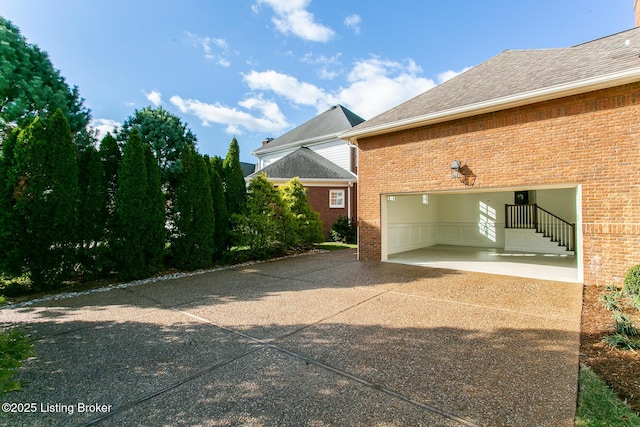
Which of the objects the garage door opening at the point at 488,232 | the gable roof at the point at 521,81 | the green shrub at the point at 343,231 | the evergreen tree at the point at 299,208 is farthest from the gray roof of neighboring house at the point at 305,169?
the gable roof at the point at 521,81

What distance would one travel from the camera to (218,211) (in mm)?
9695

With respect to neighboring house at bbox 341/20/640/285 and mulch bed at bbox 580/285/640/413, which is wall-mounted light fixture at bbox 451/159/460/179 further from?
mulch bed at bbox 580/285/640/413

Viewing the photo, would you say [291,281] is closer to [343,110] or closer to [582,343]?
[582,343]

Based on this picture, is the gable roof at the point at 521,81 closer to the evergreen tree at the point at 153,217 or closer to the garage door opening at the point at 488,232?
the garage door opening at the point at 488,232

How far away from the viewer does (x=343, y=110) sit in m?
22.3

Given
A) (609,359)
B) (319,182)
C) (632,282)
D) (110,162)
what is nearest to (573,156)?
(632,282)

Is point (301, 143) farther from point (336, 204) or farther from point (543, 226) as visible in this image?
point (543, 226)

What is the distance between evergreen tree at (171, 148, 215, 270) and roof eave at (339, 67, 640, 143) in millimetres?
5028

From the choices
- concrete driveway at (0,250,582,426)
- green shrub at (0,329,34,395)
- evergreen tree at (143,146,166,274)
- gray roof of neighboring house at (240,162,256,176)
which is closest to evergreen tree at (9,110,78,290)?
concrete driveway at (0,250,582,426)

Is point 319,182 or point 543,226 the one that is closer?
point 543,226

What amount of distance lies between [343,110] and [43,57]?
1657 centimetres

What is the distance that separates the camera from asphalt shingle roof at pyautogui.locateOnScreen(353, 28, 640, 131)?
6.56 m

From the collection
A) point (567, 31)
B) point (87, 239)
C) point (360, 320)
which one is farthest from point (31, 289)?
point (567, 31)

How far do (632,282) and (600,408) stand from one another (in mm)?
4525
